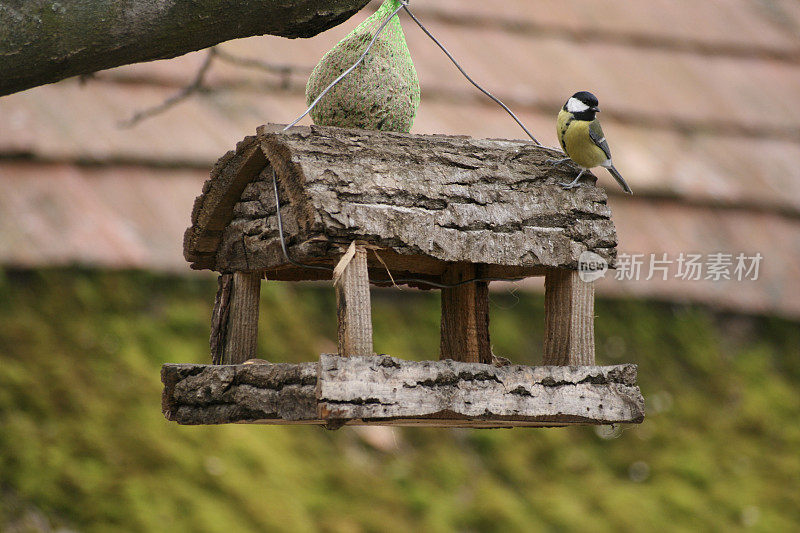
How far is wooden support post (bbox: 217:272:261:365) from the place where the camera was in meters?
2.13

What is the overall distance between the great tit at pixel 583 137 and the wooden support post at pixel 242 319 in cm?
74

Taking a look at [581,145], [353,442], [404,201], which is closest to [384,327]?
[353,442]

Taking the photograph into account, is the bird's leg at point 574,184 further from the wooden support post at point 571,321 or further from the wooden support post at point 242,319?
the wooden support post at point 242,319

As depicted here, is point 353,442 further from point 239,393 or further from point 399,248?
point 399,248

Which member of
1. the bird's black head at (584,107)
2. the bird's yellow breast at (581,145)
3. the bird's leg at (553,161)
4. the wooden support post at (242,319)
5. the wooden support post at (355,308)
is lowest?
the wooden support post at (355,308)

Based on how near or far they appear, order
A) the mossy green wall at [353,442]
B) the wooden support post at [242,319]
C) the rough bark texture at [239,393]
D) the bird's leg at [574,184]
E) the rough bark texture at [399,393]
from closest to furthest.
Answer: the rough bark texture at [399,393]
the rough bark texture at [239,393]
the bird's leg at [574,184]
the wooden support post at [242,319]
the mossy green wall at [353,442]

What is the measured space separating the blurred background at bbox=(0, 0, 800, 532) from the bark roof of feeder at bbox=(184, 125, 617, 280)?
29.0 inches

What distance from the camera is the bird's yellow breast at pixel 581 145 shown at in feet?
6.18

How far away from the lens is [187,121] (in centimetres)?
367

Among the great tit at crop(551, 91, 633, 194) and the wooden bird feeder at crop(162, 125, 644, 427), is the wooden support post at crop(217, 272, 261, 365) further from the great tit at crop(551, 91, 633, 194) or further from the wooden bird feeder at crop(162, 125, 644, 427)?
the great tit at crop(551, 91, 633, 194)

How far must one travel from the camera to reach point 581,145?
189 centimetres

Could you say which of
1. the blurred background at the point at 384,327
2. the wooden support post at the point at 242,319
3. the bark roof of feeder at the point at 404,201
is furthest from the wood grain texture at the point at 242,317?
the blurred background at the point at 384,327

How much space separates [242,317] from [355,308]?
1.73 feet

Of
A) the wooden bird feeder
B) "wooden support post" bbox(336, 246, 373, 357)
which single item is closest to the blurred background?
the wooden bird feeder
